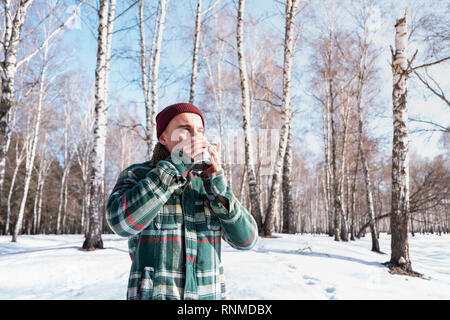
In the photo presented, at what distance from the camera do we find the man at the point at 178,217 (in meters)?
0.99

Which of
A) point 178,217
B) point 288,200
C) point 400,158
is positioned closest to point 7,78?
point 178,217

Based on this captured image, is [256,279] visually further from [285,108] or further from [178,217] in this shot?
[285,108]

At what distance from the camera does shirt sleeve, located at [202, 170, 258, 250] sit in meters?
1.06

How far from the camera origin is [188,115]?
1160 millimetres

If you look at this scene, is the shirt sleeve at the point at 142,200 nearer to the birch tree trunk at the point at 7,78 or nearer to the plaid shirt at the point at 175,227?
the plaid shirt at the point at 175,227

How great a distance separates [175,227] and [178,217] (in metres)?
0.04

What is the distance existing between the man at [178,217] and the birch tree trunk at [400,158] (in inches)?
228

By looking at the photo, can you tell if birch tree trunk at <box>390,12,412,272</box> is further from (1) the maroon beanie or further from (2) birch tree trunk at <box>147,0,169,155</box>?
(2) birch tree trunk at <box>147,0,169,155</box>

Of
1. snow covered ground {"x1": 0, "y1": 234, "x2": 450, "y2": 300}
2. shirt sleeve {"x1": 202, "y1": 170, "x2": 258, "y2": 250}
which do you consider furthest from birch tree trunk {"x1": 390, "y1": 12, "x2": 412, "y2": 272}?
shirt sleeve {"x1": 202, "y1": 170, "x2": 258, "y2": 250}

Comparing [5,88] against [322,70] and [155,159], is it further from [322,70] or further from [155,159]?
[322,70]

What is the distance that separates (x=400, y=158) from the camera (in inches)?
226

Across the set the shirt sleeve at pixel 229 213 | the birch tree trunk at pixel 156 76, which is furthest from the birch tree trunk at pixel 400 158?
the birch tree trunk at pixel 156 76

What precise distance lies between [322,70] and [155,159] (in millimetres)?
13286
